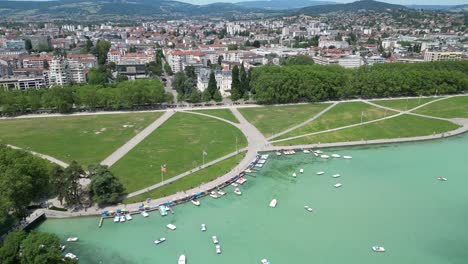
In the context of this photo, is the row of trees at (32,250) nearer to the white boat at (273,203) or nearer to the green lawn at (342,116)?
the white boat at (273,203)

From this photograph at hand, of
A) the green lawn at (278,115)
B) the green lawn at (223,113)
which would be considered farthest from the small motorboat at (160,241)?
the green lawn at (223,113)

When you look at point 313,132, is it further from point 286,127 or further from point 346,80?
point 346,80

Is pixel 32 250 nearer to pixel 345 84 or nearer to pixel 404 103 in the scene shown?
pixel 345 84

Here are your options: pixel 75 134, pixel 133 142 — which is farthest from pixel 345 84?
pixel 75 134

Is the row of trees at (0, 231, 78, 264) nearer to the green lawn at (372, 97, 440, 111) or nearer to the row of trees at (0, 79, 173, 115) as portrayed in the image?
the row of trees at (0, 79, 173, 115)

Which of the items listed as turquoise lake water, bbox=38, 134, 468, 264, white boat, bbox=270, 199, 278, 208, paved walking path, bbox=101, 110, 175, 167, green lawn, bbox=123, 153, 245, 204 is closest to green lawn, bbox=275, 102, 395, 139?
green lawn, bbox=123, 153, 245, 204

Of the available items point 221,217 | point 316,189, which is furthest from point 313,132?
point 221,217
